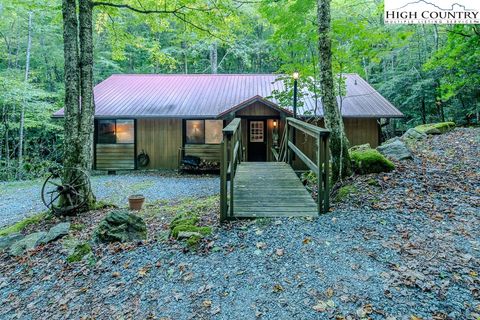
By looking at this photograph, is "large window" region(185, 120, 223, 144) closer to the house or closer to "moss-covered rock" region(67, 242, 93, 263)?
the house

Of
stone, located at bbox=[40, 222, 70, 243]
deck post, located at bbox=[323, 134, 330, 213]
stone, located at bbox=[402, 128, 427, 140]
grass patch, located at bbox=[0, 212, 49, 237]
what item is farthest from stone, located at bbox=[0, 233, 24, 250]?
stone, located at bbox=[402, 128, 427, 140]

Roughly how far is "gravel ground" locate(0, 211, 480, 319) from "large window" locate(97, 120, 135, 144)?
9.40 meters

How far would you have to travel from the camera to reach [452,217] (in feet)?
12.2

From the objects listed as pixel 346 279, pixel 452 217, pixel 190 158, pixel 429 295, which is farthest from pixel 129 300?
pixel 190 158

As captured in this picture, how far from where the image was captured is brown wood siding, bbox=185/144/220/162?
41.1ft

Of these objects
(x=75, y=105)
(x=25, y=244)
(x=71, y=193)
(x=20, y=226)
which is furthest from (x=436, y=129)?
(x=20, y=226)

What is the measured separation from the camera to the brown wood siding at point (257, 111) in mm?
11688

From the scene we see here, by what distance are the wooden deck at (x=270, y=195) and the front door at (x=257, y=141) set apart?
20.8 feet

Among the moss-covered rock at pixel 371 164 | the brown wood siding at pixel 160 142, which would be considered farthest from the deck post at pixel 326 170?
the brown wood siding at pixel 160 142

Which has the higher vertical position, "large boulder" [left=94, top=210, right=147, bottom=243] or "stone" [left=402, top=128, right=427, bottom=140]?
"stone" [left=402, top=128, right=427, bottom=140]

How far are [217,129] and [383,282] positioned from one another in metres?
10.6

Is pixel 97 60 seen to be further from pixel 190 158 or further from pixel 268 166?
pixel 268 166

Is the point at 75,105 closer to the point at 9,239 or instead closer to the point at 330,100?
A: the point at 9,239

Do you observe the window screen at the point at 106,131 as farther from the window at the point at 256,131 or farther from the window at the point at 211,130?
the window at the point at 256,131
